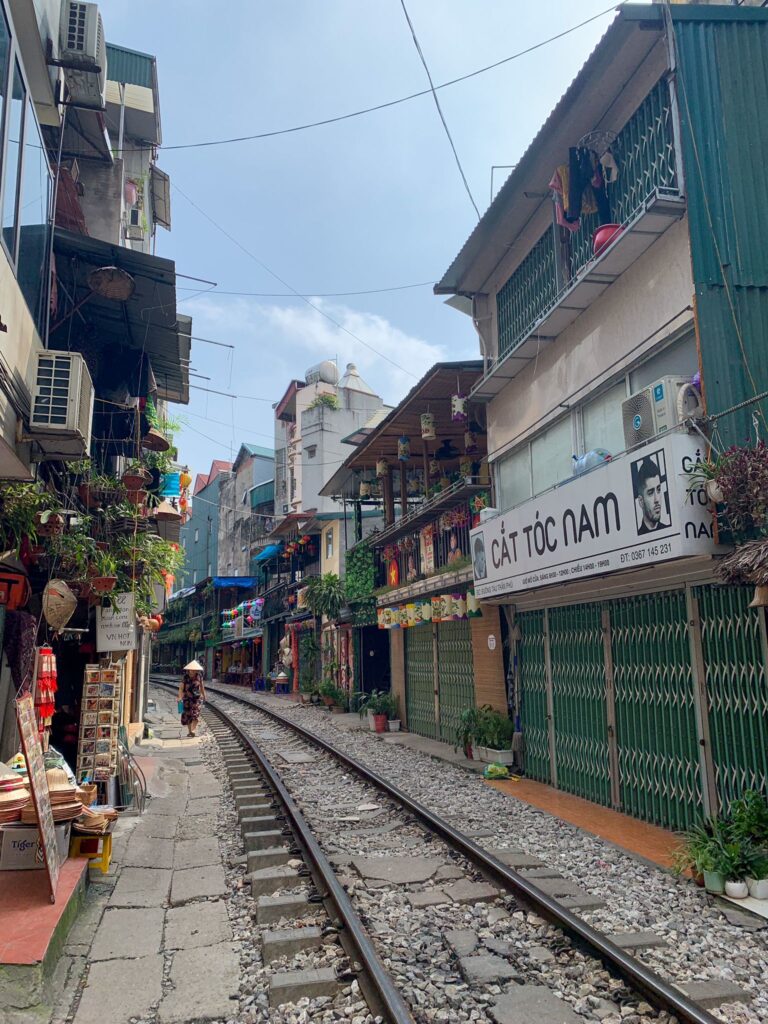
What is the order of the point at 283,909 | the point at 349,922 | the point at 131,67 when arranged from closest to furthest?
the point at 349,922, the point at 283,909, the point at 131,67

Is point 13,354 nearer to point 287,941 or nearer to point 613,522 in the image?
point 287,941

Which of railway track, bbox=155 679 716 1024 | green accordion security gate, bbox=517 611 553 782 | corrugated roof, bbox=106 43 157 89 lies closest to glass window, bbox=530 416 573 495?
green accordion security gate, bbox=517 611 553 782

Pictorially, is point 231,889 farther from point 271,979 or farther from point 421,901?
point 271,979

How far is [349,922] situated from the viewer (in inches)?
210

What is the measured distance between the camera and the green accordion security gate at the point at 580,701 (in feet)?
32.2

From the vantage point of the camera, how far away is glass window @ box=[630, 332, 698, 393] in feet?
25.6

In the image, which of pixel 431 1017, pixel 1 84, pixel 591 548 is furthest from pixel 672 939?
pixel 1 84

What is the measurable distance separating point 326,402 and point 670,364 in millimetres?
33832

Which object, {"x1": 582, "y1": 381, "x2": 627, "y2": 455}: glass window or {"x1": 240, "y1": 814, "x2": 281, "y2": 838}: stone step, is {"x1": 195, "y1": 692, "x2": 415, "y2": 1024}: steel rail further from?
{"x1": 582, "y1": 381, "x2": 627, "y2": 455}: glass window

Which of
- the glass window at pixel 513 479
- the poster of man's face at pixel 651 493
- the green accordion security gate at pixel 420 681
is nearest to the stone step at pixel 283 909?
the poster of man's face at pixel 651 493

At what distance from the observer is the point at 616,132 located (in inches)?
364

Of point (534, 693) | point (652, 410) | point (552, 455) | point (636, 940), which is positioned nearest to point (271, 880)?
point (636, 940)

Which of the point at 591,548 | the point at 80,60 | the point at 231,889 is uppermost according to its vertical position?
the point at 80,60

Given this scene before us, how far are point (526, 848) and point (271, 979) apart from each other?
383 centimetres
